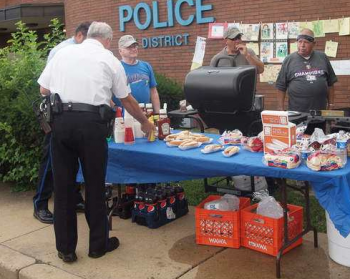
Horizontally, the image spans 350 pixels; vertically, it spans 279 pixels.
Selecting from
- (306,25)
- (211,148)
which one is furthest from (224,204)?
(306,25)

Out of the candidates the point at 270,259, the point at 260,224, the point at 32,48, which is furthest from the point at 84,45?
the point at 32,48

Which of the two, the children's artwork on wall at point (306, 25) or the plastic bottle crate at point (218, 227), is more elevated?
the children's artwork on wall at point (306, 25)

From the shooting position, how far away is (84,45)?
11.7 ft

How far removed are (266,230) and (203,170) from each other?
666 millimetres

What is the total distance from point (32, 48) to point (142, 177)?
2841mm

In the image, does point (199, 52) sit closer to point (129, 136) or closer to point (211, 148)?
point (129, 136)

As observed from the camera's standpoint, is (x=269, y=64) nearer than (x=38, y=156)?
No

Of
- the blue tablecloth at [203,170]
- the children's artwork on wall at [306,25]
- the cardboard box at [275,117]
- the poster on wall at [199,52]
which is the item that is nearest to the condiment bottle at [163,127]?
the blue tablecloth at [203,170]

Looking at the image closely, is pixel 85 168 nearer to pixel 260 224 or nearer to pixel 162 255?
pixel 162 255

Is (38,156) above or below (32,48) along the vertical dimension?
below

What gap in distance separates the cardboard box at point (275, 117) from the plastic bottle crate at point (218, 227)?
0.84m

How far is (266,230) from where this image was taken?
3586 millimetres

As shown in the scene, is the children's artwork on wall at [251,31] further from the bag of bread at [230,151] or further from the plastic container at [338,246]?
the plastic container at [338,246]

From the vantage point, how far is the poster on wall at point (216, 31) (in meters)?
8.98
